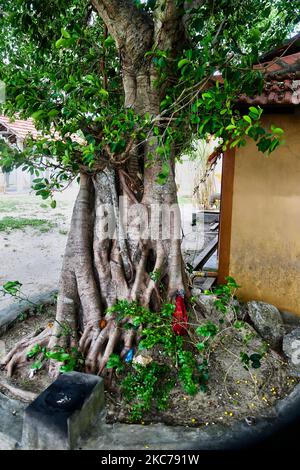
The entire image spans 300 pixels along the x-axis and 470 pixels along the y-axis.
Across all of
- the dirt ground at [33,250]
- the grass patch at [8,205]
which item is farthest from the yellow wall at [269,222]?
the grass patch at [8,205]

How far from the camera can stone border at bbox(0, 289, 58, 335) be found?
3877mm

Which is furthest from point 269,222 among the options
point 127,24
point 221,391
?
point 127,24

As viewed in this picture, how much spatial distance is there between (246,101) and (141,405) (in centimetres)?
340

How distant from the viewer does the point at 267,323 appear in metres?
4.01

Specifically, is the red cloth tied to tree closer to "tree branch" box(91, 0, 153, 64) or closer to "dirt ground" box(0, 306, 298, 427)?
"dirt ground" box(0, 306, 298, 427)

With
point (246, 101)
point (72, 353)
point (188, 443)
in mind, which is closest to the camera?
point (188, 443)

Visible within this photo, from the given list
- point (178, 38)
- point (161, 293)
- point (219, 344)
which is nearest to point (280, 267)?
point (219, 344)

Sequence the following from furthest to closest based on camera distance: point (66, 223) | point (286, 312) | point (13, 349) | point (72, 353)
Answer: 1. point (66, 223)
2. point (286, 312)
3. point (13, 349)
4. point (72, 353)

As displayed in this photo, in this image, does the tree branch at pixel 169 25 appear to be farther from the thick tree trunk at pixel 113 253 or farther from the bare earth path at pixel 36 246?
the bare earth path at pixel 36 246

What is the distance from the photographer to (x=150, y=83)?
11.0 feet

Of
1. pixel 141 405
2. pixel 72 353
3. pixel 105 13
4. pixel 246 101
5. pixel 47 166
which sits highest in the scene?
pixel 105 13

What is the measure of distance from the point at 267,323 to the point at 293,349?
1.53 feet

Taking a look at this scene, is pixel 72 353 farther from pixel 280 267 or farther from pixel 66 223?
pixel 66 223

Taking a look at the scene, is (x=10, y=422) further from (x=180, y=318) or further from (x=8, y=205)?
(x=8, y=205)
